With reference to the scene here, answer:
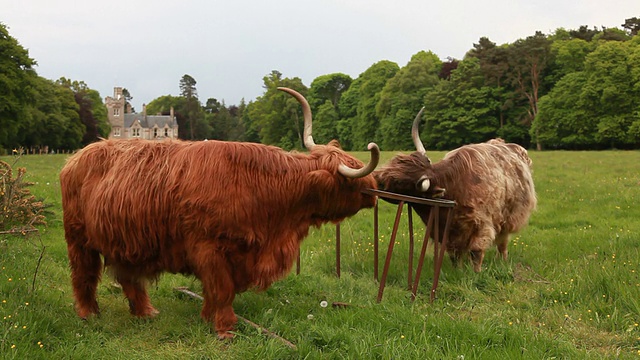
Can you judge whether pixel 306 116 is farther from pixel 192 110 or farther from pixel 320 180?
pixel 192 110

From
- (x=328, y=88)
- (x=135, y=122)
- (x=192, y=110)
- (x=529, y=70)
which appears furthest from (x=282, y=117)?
(x=135, y=122)

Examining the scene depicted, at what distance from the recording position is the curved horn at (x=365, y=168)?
429 centimetres

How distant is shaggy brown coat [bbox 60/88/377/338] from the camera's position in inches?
170

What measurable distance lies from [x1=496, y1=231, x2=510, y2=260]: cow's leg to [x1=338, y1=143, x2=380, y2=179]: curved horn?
348 centimetres

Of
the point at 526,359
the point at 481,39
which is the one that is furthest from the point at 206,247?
the point at 481,39

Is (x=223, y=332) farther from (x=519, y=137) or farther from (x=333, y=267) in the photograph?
(x=519, y=137)

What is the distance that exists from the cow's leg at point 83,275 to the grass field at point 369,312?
6.4 inches

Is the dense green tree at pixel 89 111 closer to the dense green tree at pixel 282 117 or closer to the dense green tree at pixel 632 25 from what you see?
the dense green tree at pixel 282 117

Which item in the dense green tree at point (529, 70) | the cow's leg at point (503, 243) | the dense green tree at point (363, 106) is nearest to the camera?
the cow's leg at point (503, 243)

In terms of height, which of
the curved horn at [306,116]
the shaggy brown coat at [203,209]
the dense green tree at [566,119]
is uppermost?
the dense green tree at [566,119]

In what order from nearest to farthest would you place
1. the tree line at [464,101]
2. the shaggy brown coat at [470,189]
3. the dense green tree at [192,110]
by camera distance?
1. the shaggy brown coat at [470,189]
2. the tree line at [464,101]
3. the dense green tree at [192,110]

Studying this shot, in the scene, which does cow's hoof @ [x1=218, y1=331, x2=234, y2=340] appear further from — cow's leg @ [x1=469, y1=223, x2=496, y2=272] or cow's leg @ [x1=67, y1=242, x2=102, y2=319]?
cow's leg @ [x1=469, y1=223, x2=496, y2=272]

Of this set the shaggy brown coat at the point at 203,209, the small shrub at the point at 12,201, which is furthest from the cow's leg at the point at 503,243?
the small shrub at the point at 12,201

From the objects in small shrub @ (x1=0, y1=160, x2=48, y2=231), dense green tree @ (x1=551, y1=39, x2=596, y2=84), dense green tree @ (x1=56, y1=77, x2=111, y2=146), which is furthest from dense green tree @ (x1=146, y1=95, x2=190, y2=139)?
small shrub @ (x1=0, y1=160, x2=48, y2=231)
